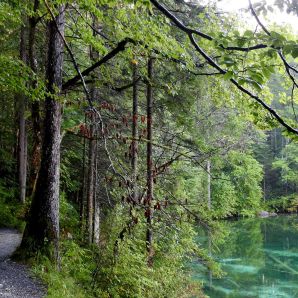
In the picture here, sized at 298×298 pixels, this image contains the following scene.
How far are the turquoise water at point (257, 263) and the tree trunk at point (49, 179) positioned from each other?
5.44 metres

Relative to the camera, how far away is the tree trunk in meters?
6.94

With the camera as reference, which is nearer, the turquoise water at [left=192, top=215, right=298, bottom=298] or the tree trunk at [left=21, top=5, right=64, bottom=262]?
the tree trunk at [left=21, top=5, right=64, bottom=262]

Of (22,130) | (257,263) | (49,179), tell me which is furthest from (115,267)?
(257,263)

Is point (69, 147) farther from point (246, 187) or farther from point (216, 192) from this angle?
point (246, 187)

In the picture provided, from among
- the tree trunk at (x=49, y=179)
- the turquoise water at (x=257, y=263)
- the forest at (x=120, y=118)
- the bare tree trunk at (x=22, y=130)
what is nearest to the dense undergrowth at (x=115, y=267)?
the forest at (x=120, y=118)

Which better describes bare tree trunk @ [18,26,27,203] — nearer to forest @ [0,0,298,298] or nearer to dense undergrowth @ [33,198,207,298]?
forest @ [0,0,298,298]

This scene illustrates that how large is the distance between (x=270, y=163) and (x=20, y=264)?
38.1 meters

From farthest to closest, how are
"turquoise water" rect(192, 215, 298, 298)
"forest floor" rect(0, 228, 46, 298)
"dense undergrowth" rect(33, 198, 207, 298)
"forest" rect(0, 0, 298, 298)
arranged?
1. "turquoise water" rect(192, 215, 298, 298)
2. "dense undergrowth" rect(33, 198, 207, 298)
3. "forest floor" rect(0, 228, 46, 298)
4. "forest" rect(0, 0, 298, 298)

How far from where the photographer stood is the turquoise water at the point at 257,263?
1313cm

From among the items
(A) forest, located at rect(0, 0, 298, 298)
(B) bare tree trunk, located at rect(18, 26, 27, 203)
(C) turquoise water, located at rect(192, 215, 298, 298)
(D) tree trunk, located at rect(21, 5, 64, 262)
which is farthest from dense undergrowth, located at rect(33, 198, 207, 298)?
(B) bare tree trunk, located at rect(18, 26, 27, 203)

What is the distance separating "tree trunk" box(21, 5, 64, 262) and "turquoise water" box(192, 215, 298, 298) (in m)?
5.44

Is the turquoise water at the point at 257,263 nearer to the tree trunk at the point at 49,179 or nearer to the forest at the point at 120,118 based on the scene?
the forest at the point at 120,118

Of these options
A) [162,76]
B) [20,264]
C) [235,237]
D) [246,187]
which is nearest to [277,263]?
[235,237]

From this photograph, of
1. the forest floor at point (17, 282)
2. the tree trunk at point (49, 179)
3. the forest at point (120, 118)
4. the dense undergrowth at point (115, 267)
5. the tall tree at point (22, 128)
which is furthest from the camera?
the tall tree at point (22, 128)
